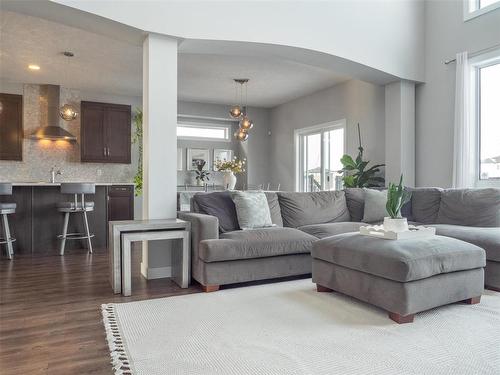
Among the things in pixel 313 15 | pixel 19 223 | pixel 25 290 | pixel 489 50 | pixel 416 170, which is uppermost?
pixel 313 15

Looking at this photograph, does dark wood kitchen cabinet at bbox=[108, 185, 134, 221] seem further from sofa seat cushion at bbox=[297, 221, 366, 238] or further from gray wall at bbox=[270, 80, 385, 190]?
gray wall at bbox=[270, 80, 385, 190]

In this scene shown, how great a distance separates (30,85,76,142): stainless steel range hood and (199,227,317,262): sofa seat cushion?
193 inches

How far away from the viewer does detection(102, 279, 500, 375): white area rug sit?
1944 millimetres

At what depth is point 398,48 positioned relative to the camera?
5.41 metres

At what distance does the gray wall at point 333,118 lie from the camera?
6.25 meters

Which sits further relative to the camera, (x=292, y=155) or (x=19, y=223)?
(x=292, y=155)

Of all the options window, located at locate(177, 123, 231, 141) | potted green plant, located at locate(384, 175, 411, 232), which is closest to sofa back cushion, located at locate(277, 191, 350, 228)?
potted green plant, located at locate(384, 175, 411, 232)

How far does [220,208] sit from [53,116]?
15.9 feet

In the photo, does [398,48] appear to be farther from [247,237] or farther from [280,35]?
[247,237]

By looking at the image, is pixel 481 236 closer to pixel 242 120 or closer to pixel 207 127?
pixel 242 120

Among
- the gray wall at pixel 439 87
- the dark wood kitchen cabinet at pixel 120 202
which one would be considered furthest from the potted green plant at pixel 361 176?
the dark wood kitchen cabinet at pixel 120 202

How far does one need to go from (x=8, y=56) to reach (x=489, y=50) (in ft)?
21.6

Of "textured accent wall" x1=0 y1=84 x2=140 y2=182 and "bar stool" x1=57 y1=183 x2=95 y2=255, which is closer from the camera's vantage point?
"bar stool" x1=57 y1=183 x2=95 y2=255

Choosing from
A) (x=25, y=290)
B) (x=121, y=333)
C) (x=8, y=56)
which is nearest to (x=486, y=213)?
(x=121, y=333)
